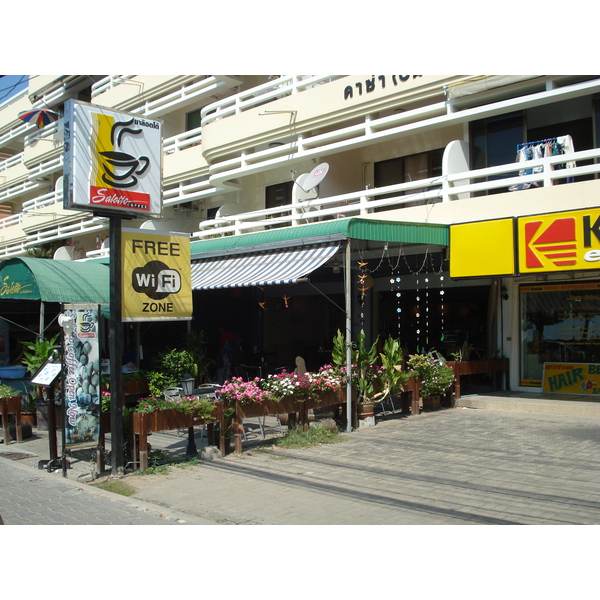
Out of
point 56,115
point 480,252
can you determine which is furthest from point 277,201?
point 56,115

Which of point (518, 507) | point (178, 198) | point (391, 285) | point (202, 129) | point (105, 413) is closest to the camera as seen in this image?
point (518, 507)

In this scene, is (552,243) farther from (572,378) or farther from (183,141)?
(183,141)

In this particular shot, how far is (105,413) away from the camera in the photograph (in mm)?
8945

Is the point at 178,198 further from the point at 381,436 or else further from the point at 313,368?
the point at 381,436

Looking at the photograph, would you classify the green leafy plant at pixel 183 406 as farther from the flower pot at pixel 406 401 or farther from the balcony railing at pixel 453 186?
the balcony railing at pixel 453 186

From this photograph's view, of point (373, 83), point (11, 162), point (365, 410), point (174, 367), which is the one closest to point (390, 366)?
point (365, 410)

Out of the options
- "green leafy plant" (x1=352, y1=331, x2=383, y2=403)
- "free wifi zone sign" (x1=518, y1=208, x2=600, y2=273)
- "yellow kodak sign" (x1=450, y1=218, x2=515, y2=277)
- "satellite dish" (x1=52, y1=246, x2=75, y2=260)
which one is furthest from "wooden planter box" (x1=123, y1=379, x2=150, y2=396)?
"satellite dish" (x1=52, y1=246, x2=75, y2=260)

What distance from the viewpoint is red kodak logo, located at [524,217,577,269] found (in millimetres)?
10414

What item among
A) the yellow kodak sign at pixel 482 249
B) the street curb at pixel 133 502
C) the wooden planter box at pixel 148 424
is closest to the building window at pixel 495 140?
the yellow kodak sign at pixel 482 249

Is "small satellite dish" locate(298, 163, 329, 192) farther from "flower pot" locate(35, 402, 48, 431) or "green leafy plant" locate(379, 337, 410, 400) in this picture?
"flower pot" locate(35, 402, 48, 431)

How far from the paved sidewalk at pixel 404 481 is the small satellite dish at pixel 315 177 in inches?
226

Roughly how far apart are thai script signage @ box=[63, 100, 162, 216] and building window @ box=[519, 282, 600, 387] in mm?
8654

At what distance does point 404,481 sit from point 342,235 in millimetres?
4480

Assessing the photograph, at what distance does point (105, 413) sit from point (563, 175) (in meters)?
9.14
